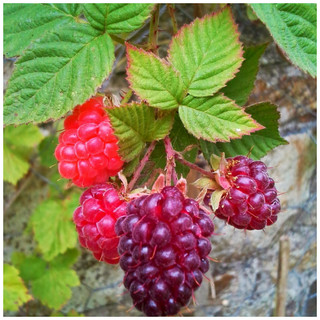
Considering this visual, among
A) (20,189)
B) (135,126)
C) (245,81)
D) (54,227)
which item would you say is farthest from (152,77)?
(20,189)

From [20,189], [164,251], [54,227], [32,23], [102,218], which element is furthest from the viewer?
[20,189]

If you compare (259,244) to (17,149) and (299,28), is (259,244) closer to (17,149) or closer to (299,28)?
(17,149)

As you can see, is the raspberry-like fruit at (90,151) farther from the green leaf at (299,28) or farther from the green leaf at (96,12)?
the green leaf at (299,28)

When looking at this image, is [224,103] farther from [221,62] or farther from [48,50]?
[48,50]

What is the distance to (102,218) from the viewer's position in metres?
0.61

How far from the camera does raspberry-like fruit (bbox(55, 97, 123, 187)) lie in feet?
2.12

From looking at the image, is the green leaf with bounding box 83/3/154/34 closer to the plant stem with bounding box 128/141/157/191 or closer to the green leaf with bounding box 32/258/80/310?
the plant stem with bounding box 128/141/157/191

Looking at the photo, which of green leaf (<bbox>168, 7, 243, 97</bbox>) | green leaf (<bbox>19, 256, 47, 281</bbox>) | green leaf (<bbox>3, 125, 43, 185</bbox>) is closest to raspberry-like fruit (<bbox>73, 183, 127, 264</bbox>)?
green leaf (<bbox>168, 7, 243, 97</bbox>)

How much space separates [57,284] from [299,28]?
4.55 ft

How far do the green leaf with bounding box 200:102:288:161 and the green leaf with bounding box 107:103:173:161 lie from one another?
146mm

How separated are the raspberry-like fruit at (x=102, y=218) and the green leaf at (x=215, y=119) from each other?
16 cm

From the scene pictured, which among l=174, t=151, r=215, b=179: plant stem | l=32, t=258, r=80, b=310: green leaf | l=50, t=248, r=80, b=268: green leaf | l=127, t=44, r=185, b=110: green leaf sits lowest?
l=32, t=258, r=80, b=310: green leaf

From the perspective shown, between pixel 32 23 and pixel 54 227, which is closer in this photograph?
pixel 32 23

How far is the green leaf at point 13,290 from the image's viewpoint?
154 cm
